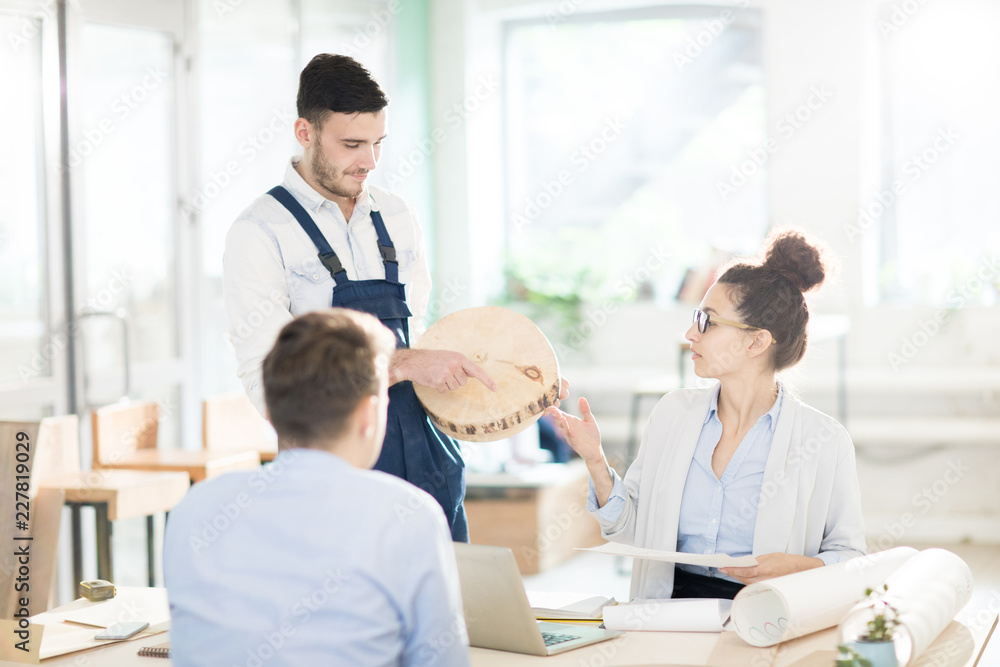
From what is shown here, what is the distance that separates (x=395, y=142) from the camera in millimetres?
6098

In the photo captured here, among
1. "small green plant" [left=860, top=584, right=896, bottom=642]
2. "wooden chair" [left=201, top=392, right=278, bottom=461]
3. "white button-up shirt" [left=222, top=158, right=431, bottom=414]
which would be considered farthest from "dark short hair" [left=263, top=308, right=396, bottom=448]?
"wooden chair" [left=201, top=392, right=278, bottom=461]

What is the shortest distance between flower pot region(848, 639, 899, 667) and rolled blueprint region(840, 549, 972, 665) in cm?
2

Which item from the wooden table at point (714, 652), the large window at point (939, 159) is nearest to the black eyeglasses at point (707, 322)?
the wooden table at point (714, 652)

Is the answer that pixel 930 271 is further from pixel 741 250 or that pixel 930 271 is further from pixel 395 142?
pixel 395 142

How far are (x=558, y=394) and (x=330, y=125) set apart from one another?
789 mm

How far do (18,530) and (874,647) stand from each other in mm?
1981

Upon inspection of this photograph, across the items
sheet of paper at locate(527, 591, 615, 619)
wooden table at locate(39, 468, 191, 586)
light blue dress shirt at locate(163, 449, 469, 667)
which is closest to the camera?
light blue dress shirt at locate(163, 449, 469, 667)

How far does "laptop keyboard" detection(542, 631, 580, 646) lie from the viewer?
5.71 feet

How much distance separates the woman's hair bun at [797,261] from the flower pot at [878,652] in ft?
3.34

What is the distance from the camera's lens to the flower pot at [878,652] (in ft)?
4.79

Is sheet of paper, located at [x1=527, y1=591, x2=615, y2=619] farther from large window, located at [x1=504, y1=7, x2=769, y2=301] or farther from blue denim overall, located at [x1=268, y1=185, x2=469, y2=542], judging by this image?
large window, located at [x1=504, y1=7, x2=769, y2=301]

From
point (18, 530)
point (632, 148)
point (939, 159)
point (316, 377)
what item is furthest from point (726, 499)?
point (632, 148)

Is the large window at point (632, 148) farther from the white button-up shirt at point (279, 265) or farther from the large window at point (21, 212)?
the white button-up shirt at point (279, 265)

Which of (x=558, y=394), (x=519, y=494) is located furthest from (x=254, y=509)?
(x=519, y=494)
